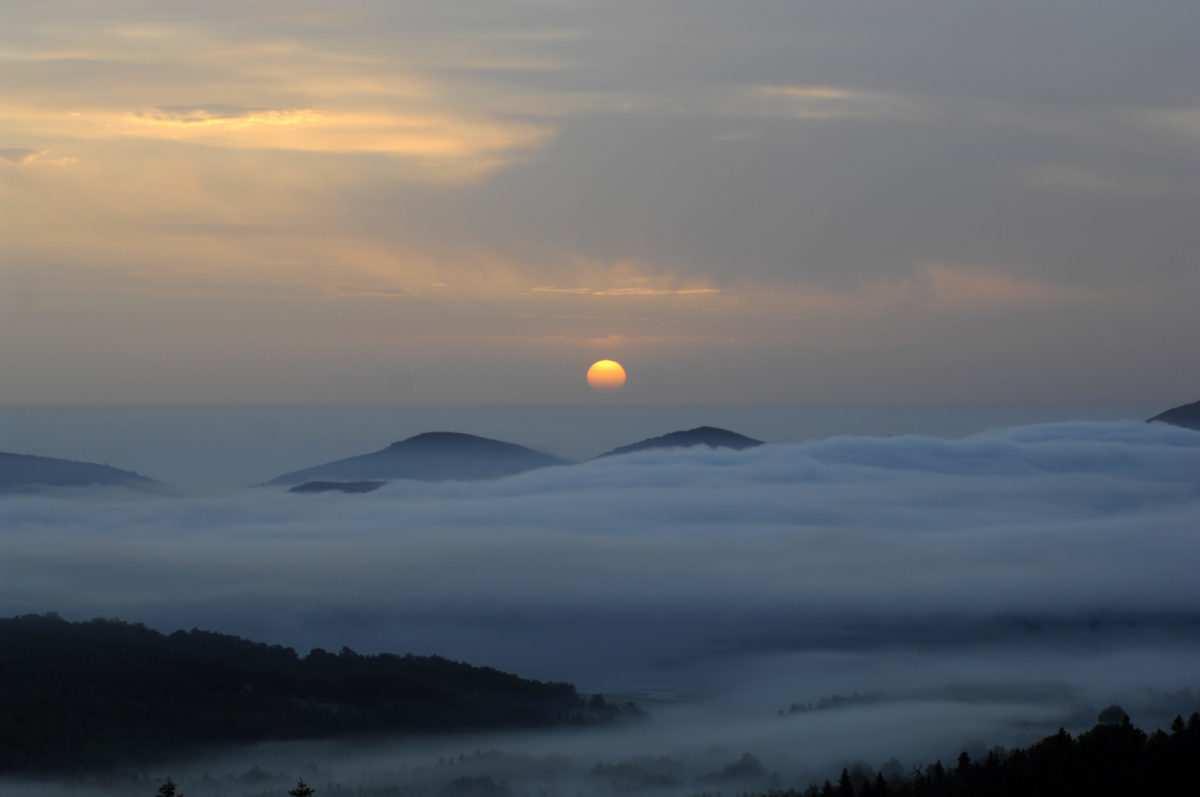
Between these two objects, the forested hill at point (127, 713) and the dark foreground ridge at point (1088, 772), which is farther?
the forested hill at point (127, 713)

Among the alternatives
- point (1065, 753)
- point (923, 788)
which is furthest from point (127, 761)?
point (1065, 753)

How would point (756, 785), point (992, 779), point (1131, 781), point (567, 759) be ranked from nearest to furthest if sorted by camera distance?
point (1131, 781) → point (992, 779) → point (756, 785) → point (567, 759)

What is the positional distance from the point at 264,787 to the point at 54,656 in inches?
1837

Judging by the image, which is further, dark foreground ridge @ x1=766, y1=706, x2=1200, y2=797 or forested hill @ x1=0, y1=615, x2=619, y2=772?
forested hill @ x1=0, y1=615, x2=619, y2=772

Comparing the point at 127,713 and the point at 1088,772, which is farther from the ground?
the point at 127,713

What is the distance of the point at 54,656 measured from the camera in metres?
196

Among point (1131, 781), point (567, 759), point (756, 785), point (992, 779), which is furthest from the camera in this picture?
point (567, 759)

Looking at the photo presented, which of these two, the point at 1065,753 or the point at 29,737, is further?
the point at 29,737

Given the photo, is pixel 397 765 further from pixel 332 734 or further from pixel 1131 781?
pixel 1131 781

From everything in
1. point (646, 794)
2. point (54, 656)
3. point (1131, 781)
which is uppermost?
point (54, 656)

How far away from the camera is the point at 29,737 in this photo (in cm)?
17425

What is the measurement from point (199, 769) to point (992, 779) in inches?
4299

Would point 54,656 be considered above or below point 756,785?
above

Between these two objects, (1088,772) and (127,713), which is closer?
(1088,772)
